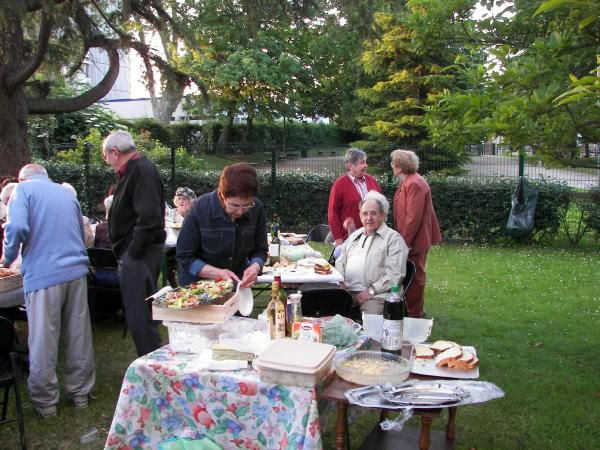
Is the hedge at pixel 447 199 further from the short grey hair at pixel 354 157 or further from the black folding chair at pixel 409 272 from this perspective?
the black folding chair at pixel 409 272

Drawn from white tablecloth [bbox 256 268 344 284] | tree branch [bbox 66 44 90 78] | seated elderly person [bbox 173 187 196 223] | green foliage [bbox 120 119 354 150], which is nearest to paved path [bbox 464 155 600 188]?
seated elderly person [bbox 173 187 196 223]

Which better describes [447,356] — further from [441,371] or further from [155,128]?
[155,128]

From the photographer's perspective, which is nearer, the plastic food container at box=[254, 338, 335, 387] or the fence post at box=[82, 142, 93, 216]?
the plastic food container at box=[254, 338, 335, 387]

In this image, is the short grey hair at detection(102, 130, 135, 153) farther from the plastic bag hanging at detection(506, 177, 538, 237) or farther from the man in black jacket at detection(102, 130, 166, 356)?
the plastic bag hanging at detection(506, 177, 538, 237)

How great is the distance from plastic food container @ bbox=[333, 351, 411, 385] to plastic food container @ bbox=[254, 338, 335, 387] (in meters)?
0.09

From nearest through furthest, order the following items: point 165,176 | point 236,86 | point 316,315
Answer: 1. point 316,315
2. point 165,176
3. point 236,86

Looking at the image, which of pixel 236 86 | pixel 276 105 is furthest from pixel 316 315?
pixel 276 105

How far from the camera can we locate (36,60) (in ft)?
25.6

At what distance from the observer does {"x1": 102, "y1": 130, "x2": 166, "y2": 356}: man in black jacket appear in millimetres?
3701

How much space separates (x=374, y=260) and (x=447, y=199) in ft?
20.9

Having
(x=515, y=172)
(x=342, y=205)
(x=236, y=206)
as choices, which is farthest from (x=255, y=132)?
(x=236, y=206)

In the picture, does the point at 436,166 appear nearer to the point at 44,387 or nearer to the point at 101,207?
the point at 101,207

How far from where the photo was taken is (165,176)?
1194 cm

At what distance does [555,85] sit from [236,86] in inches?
805
